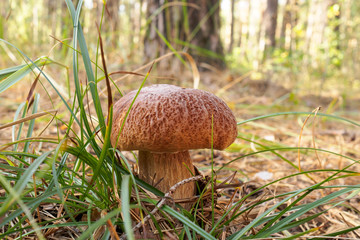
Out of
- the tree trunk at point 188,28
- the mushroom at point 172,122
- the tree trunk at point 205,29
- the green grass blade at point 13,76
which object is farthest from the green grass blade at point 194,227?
the tree trunk at point 205,29

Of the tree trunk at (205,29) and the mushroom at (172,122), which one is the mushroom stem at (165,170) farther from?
the tree trunk at (205,29)

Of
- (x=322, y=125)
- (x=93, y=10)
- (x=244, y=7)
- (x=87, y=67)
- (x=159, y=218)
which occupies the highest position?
(x=244, y=7)

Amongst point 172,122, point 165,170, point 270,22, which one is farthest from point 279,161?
point 270,22

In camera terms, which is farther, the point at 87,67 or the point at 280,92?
the point at 280,92

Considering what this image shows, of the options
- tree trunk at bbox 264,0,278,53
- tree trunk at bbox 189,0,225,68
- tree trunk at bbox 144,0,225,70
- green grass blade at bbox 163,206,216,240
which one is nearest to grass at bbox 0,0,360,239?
green grass blade at bbox 163,206,216,240

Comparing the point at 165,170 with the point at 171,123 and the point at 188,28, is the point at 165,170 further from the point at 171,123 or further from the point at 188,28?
the point at 188,28

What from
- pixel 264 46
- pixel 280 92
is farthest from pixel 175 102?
pixel 264 46

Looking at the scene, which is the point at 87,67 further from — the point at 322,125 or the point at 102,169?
the point at 322,125
